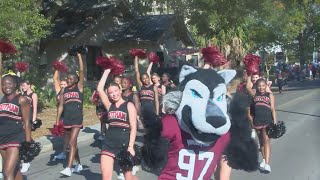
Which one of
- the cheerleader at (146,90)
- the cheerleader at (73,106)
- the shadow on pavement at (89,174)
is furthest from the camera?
the cheerleader at (146,90)

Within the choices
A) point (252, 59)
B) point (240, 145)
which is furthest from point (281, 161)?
point (240, 145)

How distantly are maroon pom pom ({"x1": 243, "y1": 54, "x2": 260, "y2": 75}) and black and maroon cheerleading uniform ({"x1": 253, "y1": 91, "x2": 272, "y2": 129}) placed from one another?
0.89 metres

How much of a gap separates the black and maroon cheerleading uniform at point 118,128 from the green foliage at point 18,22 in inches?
292

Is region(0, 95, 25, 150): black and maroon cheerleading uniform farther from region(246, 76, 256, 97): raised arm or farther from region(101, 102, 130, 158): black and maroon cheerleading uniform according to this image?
region(246, 76, 256, 97): raised arm

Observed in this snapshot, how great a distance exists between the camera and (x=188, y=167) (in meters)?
3.65

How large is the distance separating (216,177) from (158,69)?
63.7 ft

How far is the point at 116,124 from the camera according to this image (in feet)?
21.3

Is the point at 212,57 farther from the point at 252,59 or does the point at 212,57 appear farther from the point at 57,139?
the point at 57,139

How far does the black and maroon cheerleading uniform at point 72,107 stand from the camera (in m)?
8.68

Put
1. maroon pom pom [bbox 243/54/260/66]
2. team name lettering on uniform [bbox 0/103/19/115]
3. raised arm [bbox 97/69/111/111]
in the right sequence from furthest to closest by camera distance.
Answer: maroon pom pom [bbox 243/54/260/66] < team name lettering on uniform [bbox 0/103/19/115] < raised arm [bbox 97/69/111/111]

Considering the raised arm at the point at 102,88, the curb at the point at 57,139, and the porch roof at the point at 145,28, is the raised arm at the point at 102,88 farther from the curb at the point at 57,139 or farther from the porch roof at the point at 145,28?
the porch roof at the point at 145,28

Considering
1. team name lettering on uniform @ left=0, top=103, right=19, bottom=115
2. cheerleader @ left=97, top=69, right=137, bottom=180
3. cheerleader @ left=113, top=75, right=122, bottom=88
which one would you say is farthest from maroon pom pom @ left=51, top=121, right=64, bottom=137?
cheerleader @ left=97, top=69, right=137, bottom=180

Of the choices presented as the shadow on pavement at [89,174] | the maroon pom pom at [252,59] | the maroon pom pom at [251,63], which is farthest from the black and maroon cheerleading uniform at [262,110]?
the shadow on pavement at [89,174]

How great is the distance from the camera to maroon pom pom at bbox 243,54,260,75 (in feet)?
24.2
